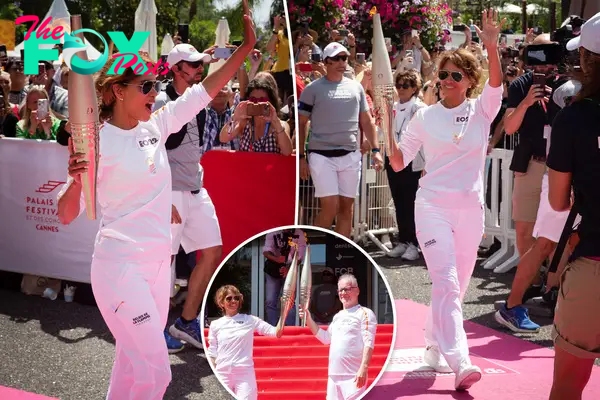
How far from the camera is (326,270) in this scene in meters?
4.68

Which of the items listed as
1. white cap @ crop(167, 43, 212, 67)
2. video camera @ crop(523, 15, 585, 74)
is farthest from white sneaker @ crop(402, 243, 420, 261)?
white cap @ crop(167, 43, 212, 67)

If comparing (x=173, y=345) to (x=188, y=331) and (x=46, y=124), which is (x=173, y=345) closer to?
(x=188, y=331)

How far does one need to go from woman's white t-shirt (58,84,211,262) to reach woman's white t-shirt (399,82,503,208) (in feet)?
6.43

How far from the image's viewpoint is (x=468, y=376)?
5371mm

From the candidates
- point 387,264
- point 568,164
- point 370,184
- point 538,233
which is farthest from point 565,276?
point 370,184

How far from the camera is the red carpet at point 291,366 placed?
182 inches

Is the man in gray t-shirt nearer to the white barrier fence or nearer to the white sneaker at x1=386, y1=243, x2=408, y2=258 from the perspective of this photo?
the white barrier fence

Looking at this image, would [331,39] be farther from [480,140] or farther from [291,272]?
[291,272]

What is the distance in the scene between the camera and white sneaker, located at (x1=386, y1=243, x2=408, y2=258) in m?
10.3

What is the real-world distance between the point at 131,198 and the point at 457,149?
2.21 meters

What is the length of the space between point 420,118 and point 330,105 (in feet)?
9.05

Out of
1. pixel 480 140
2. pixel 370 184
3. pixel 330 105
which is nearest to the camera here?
pixel 480 140

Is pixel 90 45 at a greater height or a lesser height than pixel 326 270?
greater

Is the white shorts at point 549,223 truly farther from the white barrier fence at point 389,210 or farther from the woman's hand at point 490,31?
the white barrier fence at point 389,210
